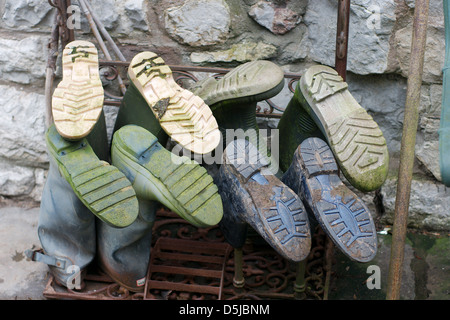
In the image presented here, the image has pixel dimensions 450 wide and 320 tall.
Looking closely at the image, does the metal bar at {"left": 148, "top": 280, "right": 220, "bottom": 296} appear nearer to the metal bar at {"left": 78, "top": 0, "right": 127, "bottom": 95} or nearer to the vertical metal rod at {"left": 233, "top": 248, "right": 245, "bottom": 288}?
the vertical metal rod at {"left": 233, "top": 248, "right": 245, "bottom": 288}

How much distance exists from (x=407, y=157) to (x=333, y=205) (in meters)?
0.21

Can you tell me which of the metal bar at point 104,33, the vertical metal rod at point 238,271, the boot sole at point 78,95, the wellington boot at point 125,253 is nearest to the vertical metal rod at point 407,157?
the vertical metal rod at point 238,271

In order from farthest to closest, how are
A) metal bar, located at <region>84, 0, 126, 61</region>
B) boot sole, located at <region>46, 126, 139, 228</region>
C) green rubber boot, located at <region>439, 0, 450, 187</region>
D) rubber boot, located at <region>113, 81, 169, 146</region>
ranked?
metal bar, located at <region>84, 0, 126, 61</region> < rubber boot, located at <region>113, 81, 169, 146</region> < green rubber boot, located at <region>439, 0, 450, 187</region> < boot sole, located at <region>46, 126, 139, 228</region>

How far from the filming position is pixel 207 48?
1642 millimetres

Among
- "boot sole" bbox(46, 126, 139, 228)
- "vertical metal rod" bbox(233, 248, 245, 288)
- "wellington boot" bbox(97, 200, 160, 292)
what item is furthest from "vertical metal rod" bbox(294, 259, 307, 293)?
"boot sole" bbox(46, 126, 139, 228)

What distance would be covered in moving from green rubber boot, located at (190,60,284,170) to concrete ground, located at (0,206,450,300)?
0.39 metres

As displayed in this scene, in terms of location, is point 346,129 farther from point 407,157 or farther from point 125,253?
point 125,253

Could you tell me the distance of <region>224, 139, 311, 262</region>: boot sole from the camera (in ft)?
3.84

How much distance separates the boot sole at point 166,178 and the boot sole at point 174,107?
0.04m

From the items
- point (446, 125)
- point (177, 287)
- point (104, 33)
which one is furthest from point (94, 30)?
point (446, 125)

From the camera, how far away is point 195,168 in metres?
1.22

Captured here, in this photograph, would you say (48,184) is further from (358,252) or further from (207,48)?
(358,252)

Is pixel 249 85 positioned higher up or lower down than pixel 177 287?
higher up

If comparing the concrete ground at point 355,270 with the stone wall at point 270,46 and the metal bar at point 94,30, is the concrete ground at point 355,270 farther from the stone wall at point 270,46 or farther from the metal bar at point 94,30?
the metal bar at point 94,30
